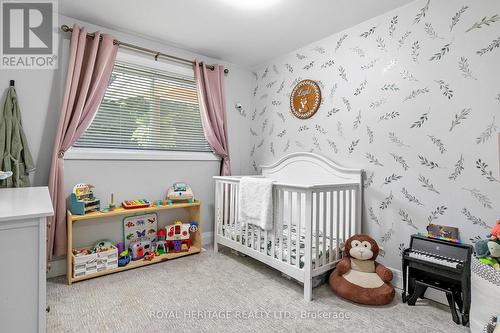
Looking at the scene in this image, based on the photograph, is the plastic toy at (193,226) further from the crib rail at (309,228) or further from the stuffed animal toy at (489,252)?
the stuffed animal toy at (489,252)

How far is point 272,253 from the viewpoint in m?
2.19

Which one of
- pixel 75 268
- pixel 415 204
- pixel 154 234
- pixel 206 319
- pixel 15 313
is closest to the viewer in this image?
pixel 15 313

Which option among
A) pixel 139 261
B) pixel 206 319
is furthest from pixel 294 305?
pixel 139 261

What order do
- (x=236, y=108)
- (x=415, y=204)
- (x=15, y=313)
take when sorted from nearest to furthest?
(x=15, y=313), (x=415, y=204), (x=236, y=108)

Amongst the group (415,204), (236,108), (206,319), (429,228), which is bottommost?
(206,319)

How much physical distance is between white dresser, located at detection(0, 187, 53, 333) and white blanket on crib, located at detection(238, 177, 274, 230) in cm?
145

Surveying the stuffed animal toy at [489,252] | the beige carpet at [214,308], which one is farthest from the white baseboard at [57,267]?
the stuffed animal toy at [489,252]

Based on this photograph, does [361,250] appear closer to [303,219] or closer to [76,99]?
[303,219]

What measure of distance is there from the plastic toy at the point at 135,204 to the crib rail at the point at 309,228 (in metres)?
0.83

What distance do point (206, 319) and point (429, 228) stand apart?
5.40 feet

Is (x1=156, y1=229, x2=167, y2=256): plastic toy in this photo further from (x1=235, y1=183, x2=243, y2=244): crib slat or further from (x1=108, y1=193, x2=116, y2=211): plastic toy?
(x1=235, y1=183, x2=243, y2=244): crib slat

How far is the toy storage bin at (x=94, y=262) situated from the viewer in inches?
85.6

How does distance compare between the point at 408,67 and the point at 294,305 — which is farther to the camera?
Answer: the point at 408,67

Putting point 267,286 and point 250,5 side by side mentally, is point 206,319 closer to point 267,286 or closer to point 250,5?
point 267,286
